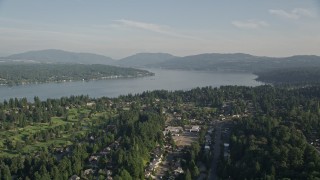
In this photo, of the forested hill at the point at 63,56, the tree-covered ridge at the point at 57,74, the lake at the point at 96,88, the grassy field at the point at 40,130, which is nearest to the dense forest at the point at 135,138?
the grassy field at the point at 40,130

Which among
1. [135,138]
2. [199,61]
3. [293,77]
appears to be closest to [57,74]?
[293,77]

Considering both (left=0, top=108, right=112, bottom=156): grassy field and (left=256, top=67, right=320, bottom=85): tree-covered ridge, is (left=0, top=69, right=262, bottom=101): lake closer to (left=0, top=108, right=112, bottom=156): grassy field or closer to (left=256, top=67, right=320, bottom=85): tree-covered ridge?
(left=256, top=67, right=320, bottom=85): tree-covered ridge

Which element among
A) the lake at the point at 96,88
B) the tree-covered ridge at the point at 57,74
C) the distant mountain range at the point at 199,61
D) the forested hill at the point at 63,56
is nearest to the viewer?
the lake at the point at 96,88

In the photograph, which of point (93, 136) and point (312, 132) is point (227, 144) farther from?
point (93, 136)

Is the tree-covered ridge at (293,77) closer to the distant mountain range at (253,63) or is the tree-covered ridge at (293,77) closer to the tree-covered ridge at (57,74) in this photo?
the tree-covered ridge at (57,74)

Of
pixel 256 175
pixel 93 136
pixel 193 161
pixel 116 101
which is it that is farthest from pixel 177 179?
pixel 116 101

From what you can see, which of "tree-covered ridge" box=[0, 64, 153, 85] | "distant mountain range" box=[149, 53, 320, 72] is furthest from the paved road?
"distant mountain range" box=[149, 53, 320, 72]
